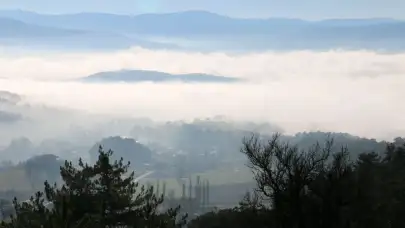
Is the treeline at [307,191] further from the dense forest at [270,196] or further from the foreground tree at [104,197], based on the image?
the foreground tree at [104,197]

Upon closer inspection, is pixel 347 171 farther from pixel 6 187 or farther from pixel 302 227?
pixel 6 187

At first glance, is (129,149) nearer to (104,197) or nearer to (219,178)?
(219,178)

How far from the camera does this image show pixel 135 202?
17.7 meters

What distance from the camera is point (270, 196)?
1492 centimetres

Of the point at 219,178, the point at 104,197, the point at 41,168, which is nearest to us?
the point at 104,197

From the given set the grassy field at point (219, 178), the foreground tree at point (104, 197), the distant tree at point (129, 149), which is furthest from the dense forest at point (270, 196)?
the distant tree at point (129, 149)

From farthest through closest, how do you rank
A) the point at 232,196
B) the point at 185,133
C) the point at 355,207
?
the point at 185,133 → the point at 232,196 → the point at 355,207

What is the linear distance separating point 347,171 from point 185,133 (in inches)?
4706

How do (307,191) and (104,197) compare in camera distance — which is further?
(104,197)

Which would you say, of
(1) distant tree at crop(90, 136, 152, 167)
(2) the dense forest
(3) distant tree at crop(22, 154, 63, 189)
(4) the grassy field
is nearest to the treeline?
(2) the dense forest

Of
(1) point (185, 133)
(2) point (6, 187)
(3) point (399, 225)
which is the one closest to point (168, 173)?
(2) point (6, 187)

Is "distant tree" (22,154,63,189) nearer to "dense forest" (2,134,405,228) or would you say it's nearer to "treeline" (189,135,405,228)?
"dense forest" (2,134,405,228)

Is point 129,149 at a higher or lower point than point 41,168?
higher

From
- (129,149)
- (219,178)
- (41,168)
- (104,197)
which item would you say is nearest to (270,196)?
(104,197)
